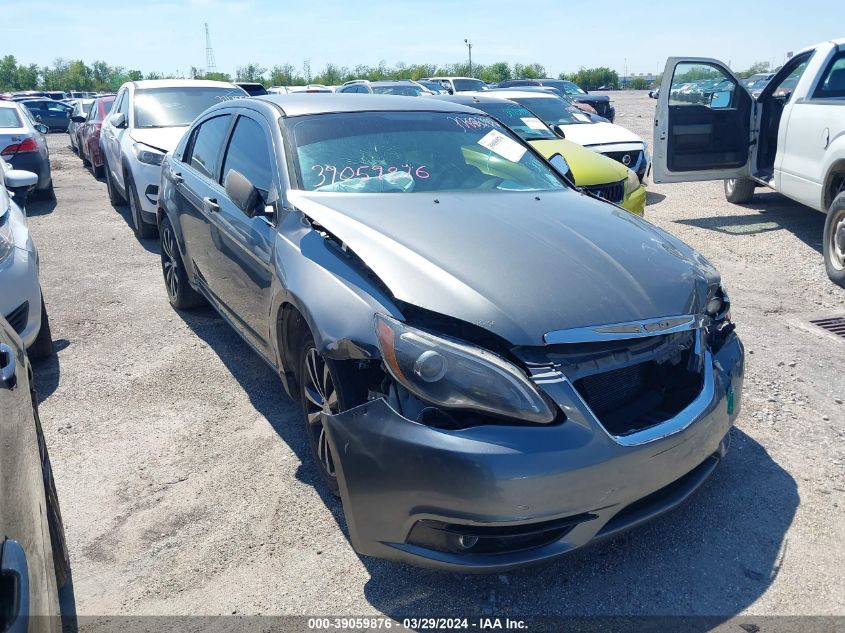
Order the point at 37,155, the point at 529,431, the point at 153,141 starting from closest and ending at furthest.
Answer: the point at 529,431 → the point at 153,141 → the point at 37,155

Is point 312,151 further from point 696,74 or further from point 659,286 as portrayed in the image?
point 696,74

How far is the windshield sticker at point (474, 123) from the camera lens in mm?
4340

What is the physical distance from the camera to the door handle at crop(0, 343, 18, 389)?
2043 millimetres

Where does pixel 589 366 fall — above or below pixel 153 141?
below

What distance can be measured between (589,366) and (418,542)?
0.85m

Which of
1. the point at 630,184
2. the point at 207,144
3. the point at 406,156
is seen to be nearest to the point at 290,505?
the point at 406,156

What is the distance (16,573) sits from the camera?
1.38 meters

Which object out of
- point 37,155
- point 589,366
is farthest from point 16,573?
point 37,155

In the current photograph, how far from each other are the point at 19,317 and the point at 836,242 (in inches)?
248

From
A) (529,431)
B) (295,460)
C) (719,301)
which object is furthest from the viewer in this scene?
(295,460)

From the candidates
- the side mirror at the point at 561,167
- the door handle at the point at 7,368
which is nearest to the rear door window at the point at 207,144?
the side mirror at the point at 561,167

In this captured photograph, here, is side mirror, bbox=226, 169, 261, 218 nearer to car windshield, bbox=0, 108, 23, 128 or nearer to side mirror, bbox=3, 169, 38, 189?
side mirror, bbox=3, 169, 38, 189

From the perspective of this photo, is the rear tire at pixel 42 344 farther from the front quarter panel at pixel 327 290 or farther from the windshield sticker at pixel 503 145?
the windshield sticker at pixel 503 145

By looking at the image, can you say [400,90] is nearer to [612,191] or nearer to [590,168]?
[590,168]
